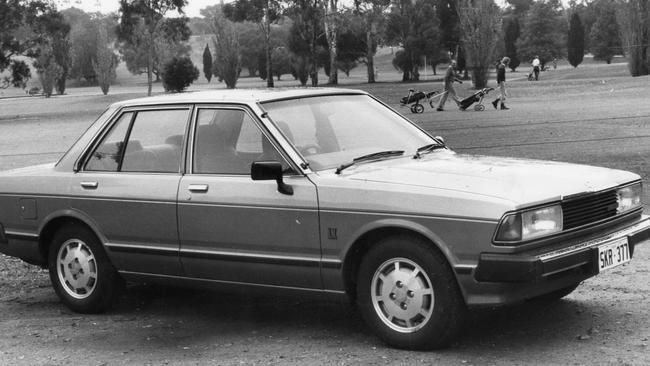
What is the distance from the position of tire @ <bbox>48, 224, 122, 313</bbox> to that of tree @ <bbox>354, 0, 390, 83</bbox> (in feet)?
221

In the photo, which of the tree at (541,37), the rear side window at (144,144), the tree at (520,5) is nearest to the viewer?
the rear side window at (144,144)

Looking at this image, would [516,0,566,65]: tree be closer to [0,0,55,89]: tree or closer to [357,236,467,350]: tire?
[0,0,55,89]: tree

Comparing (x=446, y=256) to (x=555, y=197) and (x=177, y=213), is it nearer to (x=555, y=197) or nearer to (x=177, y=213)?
(x=555, y=197)

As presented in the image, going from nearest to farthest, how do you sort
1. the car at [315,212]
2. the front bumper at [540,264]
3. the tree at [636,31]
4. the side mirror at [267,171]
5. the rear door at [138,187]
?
the front bumper at [540,264], the car at [315,212], the side mirror at [267,171], the rear door at [138,187], the tree at [636,31]

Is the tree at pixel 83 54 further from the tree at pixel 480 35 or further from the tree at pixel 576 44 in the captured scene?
the tree at pixel 480 35

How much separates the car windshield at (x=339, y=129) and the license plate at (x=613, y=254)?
151 cm

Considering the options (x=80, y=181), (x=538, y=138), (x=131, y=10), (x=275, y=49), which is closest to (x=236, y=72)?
(x=131, y=10)

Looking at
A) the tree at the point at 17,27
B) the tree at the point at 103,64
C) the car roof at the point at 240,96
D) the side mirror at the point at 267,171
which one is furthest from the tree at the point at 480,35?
the side mirror at the point at 267,171

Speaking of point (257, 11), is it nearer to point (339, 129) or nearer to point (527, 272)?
point (339, 129)

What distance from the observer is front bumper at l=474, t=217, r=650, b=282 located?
5191mm

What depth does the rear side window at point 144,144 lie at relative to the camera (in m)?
6.80

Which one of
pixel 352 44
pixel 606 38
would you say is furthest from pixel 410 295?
pixel 606 38

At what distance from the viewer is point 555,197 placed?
17.8ft

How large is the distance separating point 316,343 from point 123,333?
1.41m
